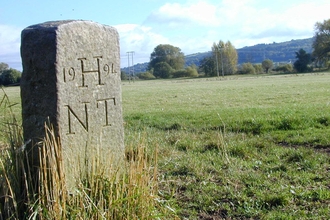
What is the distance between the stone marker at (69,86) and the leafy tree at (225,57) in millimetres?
105400

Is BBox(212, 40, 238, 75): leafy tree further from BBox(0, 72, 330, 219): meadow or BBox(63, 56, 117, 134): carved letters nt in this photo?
BBox(63, 56, 117, 134): carved letters nt

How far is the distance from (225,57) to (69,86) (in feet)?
391

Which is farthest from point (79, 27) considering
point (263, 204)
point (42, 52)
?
point (263, 204)

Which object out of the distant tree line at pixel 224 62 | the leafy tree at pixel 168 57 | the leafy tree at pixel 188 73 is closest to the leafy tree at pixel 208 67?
the distant tree line at pixel 224 62

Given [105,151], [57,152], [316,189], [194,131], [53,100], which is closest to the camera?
[57,152]

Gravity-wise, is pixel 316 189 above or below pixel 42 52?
below

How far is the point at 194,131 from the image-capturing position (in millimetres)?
11102

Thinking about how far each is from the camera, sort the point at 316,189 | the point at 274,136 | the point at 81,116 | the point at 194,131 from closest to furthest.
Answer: the point at 81,116 → the point at 316,189 → the point at 274,136 → the point at 194,131

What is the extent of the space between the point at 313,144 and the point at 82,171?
18.3ft

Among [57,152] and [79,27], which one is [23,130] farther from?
[79,27]

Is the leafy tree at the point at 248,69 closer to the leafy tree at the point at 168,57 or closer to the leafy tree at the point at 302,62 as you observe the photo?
the leafy tree at the point at 302,62

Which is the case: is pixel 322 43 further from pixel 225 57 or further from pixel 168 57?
pixel 168 57

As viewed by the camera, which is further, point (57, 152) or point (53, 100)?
point (53, 100)

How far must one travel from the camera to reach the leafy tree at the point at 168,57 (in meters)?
121
